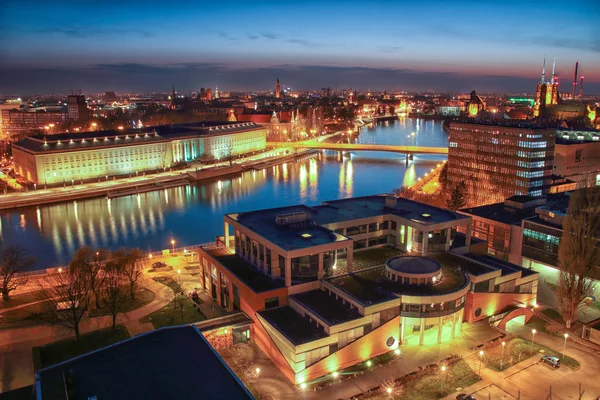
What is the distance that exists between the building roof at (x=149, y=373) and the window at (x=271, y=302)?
1.82 metres

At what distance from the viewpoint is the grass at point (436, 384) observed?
7586 millimetres

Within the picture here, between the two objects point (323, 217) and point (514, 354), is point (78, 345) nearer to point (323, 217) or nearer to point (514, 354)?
point (323, 217)

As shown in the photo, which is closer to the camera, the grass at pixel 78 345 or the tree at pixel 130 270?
the grass at pixel 78 345

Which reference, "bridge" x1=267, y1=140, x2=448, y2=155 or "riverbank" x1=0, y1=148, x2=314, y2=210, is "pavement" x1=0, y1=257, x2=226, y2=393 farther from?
"bridge" x1=267, y1=140, x2=448, y2=155

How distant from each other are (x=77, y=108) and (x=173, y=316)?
5685 cm

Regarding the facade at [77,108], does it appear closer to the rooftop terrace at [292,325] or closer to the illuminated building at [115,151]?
the illuminated building at [115,151]

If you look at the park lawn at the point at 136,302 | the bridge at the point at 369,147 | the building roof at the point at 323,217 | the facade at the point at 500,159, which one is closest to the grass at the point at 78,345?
the park lawn at the point at 136,302

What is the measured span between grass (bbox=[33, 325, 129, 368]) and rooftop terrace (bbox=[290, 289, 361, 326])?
3627mm

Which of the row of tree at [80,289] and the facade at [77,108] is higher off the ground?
the facade at [77,108]

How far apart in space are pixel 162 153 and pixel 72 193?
8.94 m

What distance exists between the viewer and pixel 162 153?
109ft

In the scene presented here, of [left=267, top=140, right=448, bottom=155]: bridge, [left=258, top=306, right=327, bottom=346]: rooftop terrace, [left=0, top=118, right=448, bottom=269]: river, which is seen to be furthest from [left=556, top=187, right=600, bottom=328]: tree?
[left=267, top=140, right=448, bottom=155]: bridge

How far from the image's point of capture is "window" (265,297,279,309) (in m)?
9.36

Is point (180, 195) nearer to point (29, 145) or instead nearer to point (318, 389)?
point (29, 145)
